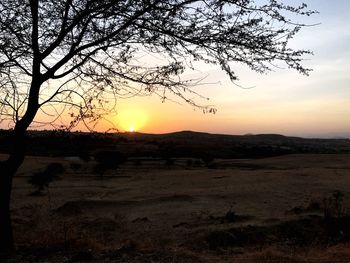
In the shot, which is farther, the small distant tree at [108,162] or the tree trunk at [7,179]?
the small distant tree at [108,162]

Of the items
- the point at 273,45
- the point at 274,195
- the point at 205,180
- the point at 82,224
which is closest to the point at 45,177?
the point at 205,180

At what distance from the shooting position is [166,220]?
58.5ft

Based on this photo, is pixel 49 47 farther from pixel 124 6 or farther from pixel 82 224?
pixel 82 224

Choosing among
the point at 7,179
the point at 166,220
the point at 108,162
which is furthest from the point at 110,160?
the point at 7,179

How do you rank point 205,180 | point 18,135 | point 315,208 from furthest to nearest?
1. point 205,180
2. point 315,208
3. point 18,135

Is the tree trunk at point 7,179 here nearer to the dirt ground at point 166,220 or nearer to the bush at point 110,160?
the dirt ground at point 166,220

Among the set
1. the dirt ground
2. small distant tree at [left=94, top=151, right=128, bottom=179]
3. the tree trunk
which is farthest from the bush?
the tree trunk

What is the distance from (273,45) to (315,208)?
11.7 metres

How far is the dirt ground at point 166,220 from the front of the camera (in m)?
7.52

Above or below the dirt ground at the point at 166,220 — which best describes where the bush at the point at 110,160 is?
above

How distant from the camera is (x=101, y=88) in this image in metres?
8.47

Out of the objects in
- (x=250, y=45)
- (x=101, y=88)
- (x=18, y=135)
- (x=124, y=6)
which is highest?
(x=124, y=6)

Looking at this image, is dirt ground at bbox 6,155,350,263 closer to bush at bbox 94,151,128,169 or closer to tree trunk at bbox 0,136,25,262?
tree trunk at bbox 0,136,25,262

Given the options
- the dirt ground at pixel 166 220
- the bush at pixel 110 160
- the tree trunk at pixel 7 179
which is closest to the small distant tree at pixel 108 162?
the bush at pixel 110 160
